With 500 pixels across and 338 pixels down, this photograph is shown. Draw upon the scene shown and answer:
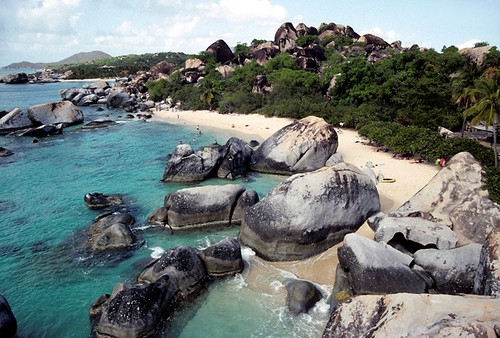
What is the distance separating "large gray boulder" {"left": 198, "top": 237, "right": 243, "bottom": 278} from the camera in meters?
13.1

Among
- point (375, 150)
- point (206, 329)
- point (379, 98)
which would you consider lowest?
point (206, 329)

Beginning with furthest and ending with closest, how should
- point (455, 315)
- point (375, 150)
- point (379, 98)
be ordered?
point (379, 98) → point (375, 150) → point (455, 315)

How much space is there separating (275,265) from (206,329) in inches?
157

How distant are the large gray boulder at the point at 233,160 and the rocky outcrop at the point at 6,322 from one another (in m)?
13.9

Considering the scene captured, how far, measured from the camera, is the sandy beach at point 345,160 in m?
13.4

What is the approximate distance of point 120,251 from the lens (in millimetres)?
14859

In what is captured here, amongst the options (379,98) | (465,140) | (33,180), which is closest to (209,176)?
(33,180)

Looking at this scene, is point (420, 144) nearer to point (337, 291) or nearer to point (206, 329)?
point (337, 291)

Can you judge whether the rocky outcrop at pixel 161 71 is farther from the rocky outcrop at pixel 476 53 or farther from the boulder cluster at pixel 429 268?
the boulder cluster at pixel 429 268

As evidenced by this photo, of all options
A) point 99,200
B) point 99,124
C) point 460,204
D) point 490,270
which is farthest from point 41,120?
point 490,270

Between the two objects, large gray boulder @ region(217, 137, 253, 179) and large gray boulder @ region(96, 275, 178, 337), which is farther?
large gray boulder @ region(217, 137, 253, 179)

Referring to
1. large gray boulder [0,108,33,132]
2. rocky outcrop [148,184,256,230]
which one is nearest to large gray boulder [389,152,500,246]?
rocky outcrop [148,184,256,230]

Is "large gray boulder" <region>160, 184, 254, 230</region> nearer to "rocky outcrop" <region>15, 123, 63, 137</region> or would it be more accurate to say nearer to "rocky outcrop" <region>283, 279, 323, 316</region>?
"rocky outcrop" <region>283, 279, 323, 316</region>

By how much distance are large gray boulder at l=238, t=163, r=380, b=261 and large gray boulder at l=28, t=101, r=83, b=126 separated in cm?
3433
